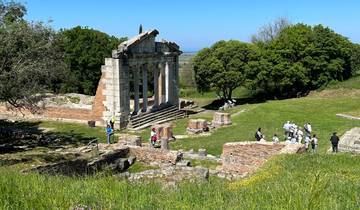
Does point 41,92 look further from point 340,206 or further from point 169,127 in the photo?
point 340,206

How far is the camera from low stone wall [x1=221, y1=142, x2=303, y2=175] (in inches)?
685

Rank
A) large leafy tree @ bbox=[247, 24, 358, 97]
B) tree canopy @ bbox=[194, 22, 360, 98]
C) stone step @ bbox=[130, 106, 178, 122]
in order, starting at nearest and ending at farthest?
stone step @ bbox=[130, 106, 178, 122] → tree canopy @ bbox=[194, 22, 360, 98] → large leafy tree @ bbox=[247, 24, 358, 97]

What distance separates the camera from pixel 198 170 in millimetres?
16234

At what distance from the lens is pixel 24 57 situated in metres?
22.5

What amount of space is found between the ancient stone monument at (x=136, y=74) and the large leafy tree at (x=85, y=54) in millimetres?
12327

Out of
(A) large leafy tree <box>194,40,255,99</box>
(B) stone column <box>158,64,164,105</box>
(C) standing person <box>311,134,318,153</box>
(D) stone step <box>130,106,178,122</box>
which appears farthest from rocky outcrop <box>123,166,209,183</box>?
(A) large leafy tree <box>194,40,255,99</box>

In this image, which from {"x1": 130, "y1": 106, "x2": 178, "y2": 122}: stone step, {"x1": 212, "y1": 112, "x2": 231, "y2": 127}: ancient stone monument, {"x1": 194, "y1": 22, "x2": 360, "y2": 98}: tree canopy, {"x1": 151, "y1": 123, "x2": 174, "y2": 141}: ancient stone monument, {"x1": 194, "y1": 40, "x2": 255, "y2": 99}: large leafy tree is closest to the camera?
{"x1": 151, "y1": 123, "x2": 174, "y2": 141}: ancient stone monument

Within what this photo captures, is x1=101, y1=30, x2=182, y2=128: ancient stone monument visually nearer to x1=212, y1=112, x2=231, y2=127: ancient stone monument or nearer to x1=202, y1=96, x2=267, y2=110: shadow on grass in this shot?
x1=212, y1=112, x2=231, y2=127: ancient stone monument

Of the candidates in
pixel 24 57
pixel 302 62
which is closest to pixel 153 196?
pixel 24 57

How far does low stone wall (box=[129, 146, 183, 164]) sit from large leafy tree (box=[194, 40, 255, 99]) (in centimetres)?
2981

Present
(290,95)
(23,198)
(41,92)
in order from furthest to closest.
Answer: (290,95)
(41,92)
(23,198)

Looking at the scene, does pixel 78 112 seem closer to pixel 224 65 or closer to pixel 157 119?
pixel 157 119

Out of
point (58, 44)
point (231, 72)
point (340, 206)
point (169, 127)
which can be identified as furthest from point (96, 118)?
point (340, 206)

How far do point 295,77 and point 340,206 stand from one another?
48096mm
